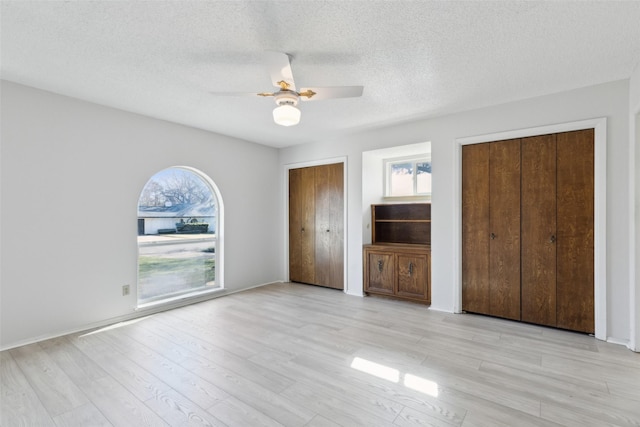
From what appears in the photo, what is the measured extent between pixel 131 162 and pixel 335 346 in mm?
3167

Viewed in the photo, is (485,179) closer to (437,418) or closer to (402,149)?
(402,149)

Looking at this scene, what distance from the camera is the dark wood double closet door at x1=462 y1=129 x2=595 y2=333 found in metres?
3.05

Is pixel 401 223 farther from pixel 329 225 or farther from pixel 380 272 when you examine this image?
pixel 329 225

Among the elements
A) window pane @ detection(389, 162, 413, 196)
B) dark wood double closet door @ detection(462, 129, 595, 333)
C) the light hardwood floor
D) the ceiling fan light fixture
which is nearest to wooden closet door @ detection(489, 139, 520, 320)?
dark wood double closet door @ detection(462, 129, 595, 333)

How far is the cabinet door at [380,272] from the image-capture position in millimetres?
4418

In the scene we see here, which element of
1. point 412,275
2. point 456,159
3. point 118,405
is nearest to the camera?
point 118,405

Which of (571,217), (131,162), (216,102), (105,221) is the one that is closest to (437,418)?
(571,217)

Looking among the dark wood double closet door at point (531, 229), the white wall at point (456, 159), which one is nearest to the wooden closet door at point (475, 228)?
the dark wood double closet door at point (531, 229)

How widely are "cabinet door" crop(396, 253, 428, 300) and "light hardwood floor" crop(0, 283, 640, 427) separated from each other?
2.23 feet

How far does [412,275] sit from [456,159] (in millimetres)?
1658

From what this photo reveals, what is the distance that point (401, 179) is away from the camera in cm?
511

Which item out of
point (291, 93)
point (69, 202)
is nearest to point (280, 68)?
point (291, 93)

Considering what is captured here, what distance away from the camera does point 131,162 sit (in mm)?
3645

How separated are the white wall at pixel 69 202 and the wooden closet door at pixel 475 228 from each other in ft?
12.1
